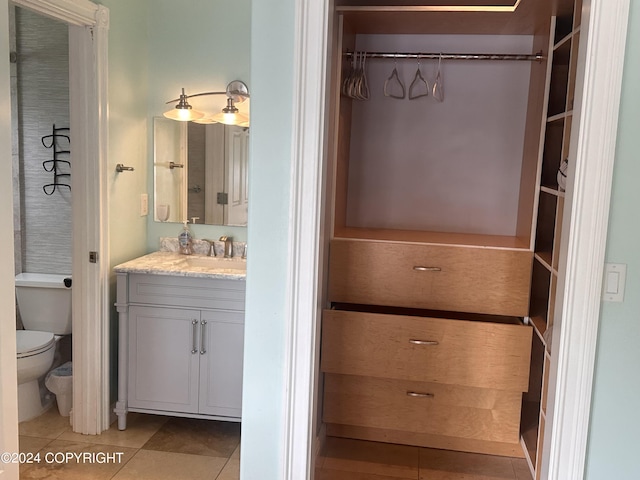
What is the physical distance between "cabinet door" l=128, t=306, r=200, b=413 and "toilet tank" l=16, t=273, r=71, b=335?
625 millimetres

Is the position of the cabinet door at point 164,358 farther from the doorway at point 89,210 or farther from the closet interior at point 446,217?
the closet interior at point 446,217

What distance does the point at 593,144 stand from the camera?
146cm

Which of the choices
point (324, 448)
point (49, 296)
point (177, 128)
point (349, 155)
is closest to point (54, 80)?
point (177, 128)

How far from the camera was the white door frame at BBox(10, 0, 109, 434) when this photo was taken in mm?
2592

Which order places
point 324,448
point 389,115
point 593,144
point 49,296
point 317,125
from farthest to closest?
point 49,296 → point 389,115 → point 324,448 → point 317,125 → point 593,144

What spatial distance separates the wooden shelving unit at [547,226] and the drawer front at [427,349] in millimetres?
135

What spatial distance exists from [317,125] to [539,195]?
1.36m

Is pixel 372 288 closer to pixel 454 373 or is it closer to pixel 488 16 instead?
pixel 454 373

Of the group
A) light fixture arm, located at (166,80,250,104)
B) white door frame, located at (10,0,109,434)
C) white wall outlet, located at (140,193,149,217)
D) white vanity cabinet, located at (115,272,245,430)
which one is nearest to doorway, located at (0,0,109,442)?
white door frame, located at (10,0,109,434)

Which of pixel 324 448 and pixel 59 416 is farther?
pixel 59 416

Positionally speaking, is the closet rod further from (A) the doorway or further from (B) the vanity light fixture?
(A) the doorway

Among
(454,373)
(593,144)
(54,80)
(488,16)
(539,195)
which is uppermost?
(488,16)

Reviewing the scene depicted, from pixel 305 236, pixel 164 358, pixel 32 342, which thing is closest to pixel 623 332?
pixel 305 236

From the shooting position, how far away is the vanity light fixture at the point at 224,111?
2979mm
